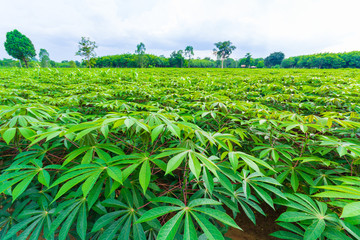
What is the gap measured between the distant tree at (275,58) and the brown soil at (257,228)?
246 feet

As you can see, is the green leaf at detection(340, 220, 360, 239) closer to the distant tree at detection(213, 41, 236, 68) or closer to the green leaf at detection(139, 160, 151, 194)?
the green leaf at detection(139, 160, 151, 194)

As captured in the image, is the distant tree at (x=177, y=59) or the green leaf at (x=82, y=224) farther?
the distant tree at (x=177, y=59)

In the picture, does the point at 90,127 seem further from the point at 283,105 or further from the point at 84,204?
the point at 283,105

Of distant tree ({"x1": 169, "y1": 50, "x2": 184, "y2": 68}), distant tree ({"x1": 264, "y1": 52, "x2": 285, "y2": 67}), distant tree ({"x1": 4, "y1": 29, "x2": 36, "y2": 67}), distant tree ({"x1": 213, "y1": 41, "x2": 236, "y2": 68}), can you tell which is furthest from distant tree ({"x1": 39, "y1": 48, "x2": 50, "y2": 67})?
distant tree ({"x1": 264, "y1": 52, "x2": 285, "y2": 67})

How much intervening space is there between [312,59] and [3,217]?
53421mm

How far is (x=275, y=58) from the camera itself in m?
60.8

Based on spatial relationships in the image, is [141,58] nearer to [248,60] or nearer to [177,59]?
[177,59]

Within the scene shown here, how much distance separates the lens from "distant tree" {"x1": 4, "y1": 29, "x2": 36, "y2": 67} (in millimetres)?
31094

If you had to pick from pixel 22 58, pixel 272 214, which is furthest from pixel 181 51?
pixel 272 214

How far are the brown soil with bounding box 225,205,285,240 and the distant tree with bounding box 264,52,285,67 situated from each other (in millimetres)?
75109

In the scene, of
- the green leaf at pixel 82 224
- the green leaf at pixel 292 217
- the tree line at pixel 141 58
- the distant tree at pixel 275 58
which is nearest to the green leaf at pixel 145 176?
the green leaf at pixel 82 224

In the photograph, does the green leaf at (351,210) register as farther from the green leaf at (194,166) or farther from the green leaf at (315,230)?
the green leaf at (194,166)

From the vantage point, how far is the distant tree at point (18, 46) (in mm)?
31094

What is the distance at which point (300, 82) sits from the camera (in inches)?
172
